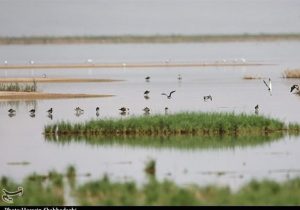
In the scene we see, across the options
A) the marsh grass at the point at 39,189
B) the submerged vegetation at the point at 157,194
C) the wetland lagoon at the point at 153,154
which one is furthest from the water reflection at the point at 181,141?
the submerged vegetation at the point at 157,194

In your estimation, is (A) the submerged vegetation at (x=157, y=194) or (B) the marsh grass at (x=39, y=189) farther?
(B) the marsh grass at (x=39, y=189)

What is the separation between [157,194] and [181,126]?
525 inches

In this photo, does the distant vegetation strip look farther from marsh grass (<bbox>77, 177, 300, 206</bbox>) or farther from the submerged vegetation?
marsh grass (<bbox>77, 177, 300, 206</bbox>)

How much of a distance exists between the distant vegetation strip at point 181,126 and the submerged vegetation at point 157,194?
36.3 feet

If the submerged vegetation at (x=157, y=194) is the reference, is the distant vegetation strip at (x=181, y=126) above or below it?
above

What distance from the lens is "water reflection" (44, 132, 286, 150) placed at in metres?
33.1

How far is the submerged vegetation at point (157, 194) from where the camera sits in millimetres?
21328

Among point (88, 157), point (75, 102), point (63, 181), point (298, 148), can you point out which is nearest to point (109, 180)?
point (63, 181)

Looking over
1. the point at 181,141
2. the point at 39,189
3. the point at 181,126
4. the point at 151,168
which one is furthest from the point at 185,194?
the point at 181,126

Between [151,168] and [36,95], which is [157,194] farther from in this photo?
[36,95]

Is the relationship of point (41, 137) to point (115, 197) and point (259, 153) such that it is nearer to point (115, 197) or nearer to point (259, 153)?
point (259, 153)

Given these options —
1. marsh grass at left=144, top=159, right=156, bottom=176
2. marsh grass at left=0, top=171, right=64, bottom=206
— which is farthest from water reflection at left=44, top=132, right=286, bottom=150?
marsh grass at left=0, top=171, right=64, bottom=206

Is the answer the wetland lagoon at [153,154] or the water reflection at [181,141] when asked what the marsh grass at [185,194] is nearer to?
the wetland lagoon at [153,154]

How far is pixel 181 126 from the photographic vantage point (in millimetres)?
35312
